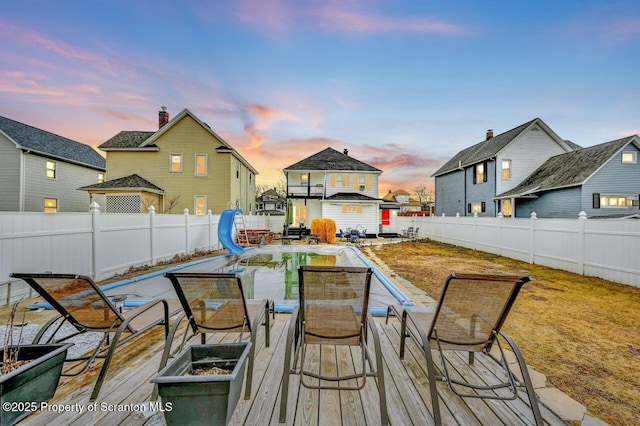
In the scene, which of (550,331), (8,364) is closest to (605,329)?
(550,331)

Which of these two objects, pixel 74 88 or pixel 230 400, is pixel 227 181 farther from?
pixel 230 400

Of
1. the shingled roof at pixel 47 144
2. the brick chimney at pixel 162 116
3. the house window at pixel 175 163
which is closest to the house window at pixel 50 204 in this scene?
the shingled roof at pixel 47 144

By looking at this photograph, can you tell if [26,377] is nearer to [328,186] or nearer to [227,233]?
[227,233]

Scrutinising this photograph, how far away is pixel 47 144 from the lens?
16.8m

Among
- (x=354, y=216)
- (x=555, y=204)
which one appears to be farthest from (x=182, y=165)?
(x=555, y=204)

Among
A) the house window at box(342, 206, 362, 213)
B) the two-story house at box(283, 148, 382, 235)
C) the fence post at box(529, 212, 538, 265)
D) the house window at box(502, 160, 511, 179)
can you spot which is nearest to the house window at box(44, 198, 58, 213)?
the two-story house at box(283, 148, 382, 235)

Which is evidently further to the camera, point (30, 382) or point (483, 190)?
point (483, 190)

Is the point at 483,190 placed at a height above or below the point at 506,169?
below

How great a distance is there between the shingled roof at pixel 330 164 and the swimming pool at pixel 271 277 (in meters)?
11.7

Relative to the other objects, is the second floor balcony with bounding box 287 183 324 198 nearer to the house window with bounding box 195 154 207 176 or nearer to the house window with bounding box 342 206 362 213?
the house window with bounding box 342 206 362 213

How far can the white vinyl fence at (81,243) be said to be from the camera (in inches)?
185

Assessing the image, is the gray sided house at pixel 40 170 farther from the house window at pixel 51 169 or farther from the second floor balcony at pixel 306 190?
the second floor balcony at pixel 306 190

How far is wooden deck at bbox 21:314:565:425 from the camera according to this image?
1.93 m

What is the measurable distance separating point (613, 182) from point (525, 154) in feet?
16.6
